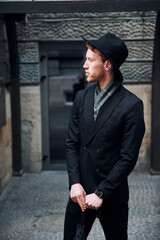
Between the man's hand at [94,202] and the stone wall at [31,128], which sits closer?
the man's hand at [94,202]

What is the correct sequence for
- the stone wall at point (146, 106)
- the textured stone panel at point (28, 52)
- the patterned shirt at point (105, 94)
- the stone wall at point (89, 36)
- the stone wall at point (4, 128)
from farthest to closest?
1. the stone wall at point (146, 106)
2. the textured stone panel at point (28, 52)
3. the stone wall at point (89, 36)
4. the stone wall at point (4, 128)
5. the patterned shirt at point (105, 94)

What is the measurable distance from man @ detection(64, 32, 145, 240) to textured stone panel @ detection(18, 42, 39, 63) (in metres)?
3.40

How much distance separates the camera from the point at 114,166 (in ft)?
7.96

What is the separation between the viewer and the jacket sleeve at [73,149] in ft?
8.41

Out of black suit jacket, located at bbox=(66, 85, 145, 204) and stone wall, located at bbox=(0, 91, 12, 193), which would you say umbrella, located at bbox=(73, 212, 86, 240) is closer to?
black suit jacket, located at bbox=(66, 85, 145, 204)

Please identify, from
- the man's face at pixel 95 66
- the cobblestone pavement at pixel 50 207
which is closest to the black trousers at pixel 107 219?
the man's face at pixel 95 66

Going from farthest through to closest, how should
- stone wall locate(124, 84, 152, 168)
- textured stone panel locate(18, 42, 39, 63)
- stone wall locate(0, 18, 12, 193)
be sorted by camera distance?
stone wall locate(124, 84, 152, 168)
textured stone panel locate(18, 42, 39, 63)
stone wall locate(0, 18, 12, 193)

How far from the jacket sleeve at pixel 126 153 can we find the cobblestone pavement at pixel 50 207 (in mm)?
1702

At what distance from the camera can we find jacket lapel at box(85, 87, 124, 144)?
97.1 inches

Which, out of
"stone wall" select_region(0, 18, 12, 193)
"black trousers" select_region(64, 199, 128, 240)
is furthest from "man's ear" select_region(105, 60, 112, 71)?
"stone wall" select_region(0, 18, 12, 193)

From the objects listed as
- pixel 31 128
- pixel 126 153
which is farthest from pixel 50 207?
pixel 126 153

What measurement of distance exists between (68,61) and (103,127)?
14133 mm

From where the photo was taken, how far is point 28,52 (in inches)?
232

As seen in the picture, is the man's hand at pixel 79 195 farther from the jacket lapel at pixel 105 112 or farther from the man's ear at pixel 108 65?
the man's ear at pixel 108 65
